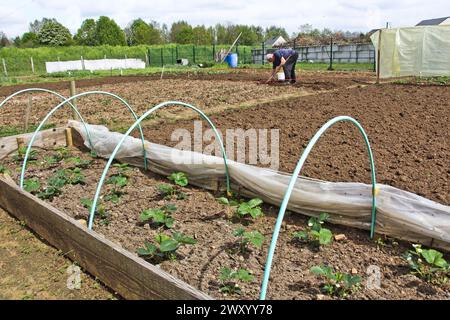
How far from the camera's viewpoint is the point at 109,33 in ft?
177

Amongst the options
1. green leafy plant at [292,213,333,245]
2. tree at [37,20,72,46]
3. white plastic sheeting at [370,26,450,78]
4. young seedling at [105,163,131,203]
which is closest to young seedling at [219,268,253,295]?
green leafy plant at [292,213,333,245]

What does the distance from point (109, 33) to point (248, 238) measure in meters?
56.9

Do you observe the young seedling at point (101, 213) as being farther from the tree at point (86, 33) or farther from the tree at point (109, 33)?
the tree at point (86, 33)

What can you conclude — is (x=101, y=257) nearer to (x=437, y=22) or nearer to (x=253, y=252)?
(x=253, y=252)

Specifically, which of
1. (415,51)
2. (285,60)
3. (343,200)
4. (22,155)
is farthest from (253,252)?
(415,51)

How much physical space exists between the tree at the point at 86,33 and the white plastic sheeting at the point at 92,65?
1118 inches

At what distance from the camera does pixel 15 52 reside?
3148 cm

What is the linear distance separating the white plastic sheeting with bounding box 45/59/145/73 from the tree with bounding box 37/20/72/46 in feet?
91.1

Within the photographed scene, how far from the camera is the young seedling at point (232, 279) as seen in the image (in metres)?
2.36

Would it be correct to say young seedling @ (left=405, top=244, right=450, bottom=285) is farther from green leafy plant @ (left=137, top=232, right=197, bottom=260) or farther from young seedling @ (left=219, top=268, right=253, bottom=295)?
green leafy plant @ (left=137, top=232, right=197, bottom=260)

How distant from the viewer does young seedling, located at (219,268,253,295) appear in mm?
2363

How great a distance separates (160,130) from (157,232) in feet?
11.7
